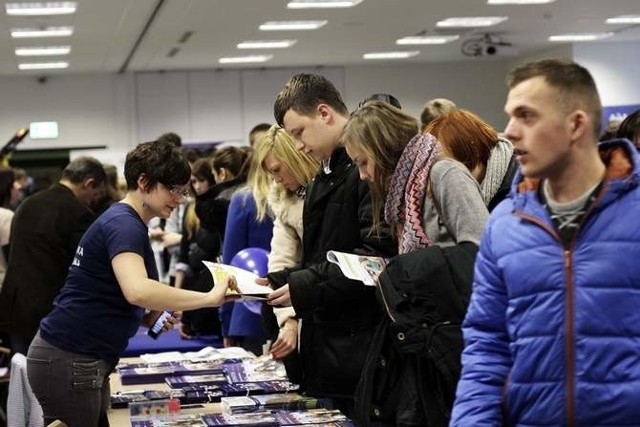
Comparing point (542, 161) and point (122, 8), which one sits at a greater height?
point (122, 8)

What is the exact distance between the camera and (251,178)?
5.20 m

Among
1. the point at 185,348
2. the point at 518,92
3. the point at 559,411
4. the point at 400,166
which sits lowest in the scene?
the point at 185,348

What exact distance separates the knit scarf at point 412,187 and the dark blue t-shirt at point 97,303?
3.13 feet

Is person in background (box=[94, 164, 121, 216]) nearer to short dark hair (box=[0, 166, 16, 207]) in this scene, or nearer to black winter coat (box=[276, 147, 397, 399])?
short dark hair (box=[0, 166, 16, 207])

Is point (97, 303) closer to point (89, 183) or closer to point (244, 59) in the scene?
point (89, 183)

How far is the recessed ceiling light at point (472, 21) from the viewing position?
15.2 meters

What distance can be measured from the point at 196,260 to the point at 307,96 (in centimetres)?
342

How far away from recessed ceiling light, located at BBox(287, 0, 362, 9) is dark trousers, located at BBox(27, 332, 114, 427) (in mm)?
9885

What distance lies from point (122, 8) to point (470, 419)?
11145 millimetres

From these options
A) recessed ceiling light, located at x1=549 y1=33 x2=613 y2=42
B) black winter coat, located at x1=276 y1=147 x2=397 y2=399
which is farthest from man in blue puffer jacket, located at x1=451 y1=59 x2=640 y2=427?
recessed ceiling light, located at x1=549 y1=33 x2=613 y2=42

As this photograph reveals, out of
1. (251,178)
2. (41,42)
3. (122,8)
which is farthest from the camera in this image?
(41,42)

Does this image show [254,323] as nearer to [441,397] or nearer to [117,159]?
[441,397]

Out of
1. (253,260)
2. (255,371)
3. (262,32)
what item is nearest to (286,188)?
(255,371)

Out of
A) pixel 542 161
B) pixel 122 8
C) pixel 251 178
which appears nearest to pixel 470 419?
pixel 542 161
